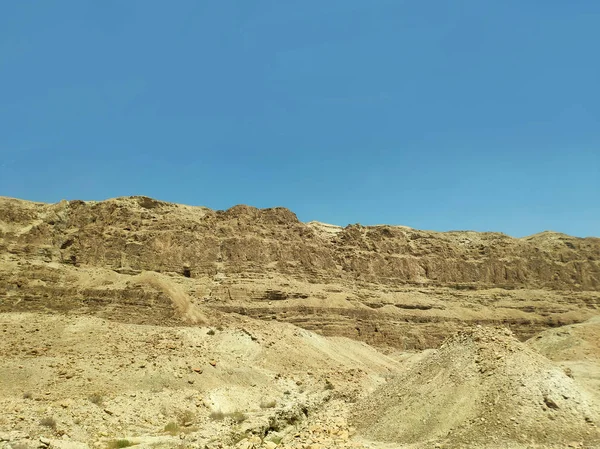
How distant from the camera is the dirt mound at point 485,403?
13688 mm

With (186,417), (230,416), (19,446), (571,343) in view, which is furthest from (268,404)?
(571,343)

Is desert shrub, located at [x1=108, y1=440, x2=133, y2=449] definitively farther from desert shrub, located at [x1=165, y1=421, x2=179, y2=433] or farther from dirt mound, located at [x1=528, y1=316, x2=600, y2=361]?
dirt mound, located at [x1=528, y1=316, x2=600, y2=361]

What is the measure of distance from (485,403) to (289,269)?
49031mm

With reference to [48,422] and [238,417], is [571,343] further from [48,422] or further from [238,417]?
[48,422]

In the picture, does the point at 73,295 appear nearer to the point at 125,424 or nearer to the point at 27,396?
the point at 27,396

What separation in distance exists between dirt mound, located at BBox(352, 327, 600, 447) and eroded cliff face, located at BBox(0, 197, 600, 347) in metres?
21.9

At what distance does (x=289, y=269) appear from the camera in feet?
208

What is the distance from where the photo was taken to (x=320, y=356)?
36.8 metres

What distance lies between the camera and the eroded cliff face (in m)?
40.4

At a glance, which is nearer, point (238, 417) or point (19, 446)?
point (19, 446)

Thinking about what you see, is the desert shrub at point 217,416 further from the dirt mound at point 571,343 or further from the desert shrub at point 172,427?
the dirt mound at point 571,343

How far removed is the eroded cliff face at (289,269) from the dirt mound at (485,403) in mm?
21915

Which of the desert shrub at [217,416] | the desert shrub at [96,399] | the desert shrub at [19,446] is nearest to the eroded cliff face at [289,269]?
the desert shrub at [217,416]

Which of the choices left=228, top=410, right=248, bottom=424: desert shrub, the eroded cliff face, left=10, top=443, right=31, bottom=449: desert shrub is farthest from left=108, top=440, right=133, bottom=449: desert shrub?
the eroded cliff face
